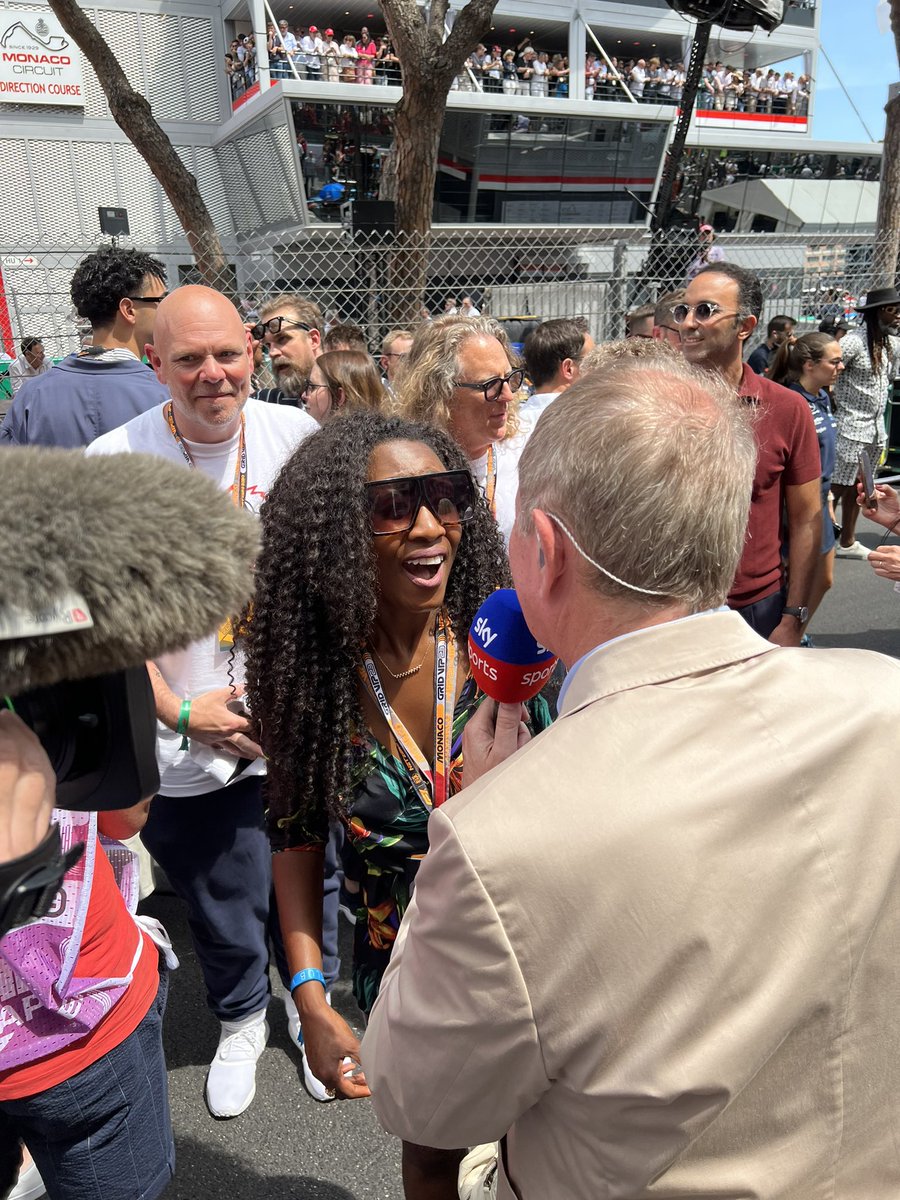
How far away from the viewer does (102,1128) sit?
1.70m

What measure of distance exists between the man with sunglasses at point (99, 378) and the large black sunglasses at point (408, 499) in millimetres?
1889

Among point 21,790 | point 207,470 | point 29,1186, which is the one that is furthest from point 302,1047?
point 21,790

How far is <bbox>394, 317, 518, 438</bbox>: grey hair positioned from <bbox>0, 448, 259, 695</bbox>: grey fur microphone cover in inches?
105

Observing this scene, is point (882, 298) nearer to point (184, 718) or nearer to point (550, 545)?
point (184, 718)

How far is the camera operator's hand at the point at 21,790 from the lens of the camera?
0.74 meters

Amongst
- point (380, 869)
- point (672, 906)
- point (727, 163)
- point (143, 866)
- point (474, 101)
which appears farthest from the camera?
point (727, 163)

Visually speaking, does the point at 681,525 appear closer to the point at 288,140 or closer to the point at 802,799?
the point at 802,799

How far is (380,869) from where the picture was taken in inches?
75.0

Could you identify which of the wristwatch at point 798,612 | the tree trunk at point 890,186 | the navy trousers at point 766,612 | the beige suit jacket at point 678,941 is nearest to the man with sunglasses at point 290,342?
the navy trousers at point 766,612

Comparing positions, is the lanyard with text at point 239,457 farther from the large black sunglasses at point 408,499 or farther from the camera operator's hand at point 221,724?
the large black sunglasses at point 408,499

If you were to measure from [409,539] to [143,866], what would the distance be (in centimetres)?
216

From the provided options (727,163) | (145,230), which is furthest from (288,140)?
(727,163)

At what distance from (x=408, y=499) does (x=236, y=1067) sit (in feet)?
6.42

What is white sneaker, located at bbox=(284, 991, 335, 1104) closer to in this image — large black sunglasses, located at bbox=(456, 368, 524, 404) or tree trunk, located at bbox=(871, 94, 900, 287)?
large black sunglasses, located at bbox=(456, 368, 524, 404)
